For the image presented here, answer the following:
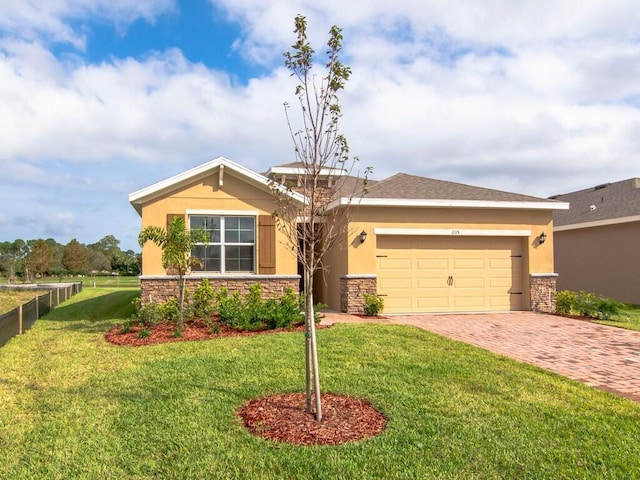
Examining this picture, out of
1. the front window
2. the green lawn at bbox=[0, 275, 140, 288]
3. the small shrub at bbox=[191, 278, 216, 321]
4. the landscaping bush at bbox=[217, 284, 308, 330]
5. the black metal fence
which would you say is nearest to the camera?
the black metal fence

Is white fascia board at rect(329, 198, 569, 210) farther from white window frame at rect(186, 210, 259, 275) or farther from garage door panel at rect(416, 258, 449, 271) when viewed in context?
white window frame at rect(186, 210, 259, 275)

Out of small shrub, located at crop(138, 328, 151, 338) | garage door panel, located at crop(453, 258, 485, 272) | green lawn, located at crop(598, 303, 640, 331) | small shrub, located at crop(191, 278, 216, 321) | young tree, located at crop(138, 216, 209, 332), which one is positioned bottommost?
green lawn, located at crop(598, 303, 640, 331)

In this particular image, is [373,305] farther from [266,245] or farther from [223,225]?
[223,225]

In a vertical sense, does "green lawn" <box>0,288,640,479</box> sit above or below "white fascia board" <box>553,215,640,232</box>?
below

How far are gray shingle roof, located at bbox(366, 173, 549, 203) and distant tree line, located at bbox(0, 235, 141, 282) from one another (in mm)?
33926

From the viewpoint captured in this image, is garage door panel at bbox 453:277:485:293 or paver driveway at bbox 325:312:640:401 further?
garage door panel at bbox 453:277:485:293

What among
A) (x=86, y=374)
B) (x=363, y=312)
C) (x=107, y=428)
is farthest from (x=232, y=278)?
(x=107, y=428)

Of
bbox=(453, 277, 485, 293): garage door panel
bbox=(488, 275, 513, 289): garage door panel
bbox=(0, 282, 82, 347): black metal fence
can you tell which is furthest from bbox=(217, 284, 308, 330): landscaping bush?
bbox=(488, 275, 513, 289): garage door panel

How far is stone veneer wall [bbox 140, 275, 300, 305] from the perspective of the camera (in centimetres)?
1259

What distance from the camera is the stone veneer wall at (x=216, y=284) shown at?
12.6 meters

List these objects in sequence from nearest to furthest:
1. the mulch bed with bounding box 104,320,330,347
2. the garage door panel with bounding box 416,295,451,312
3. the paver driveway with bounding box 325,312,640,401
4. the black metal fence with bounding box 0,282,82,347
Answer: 1. the paver driveway with bounding box 325,312,640,401
2. the black metal fence with bounding box 0,282,82,347
3. the mulch bed with bounding box 104,320,330,347
4. the garage door panel with bounding box 416,295,451,312

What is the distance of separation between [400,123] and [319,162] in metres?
9.62

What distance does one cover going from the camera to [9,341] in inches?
393

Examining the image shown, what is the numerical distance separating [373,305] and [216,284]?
423cm
